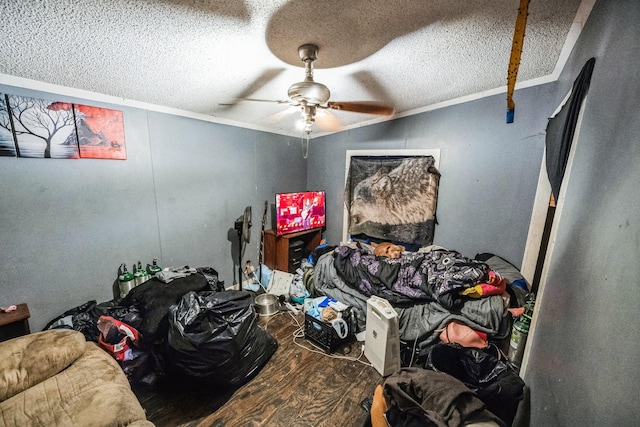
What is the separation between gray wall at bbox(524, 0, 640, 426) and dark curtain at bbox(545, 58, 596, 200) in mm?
86

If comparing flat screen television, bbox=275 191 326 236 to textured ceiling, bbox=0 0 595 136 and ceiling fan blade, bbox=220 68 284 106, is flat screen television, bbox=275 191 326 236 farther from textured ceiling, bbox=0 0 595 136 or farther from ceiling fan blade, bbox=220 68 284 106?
textured ceiling, bbox=0 0 595 136

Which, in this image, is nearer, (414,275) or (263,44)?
(263,44)

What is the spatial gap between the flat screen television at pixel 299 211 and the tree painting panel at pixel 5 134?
216cm

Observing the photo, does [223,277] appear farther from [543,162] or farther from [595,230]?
[543,162]

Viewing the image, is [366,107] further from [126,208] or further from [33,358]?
[33,358]

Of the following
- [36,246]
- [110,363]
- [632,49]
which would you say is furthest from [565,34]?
[36,246]

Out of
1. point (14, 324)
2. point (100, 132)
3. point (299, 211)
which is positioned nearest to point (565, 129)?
point (299, 211)

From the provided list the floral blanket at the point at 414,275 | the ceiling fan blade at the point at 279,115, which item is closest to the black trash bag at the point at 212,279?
the floral blanket at the point at 414,275

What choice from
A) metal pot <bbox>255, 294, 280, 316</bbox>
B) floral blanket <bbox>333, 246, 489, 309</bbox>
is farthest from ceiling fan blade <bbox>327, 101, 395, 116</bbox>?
metal pot <bbox>255, 294, 280, 316</bbox>

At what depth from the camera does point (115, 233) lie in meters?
2.15

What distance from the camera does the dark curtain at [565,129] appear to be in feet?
3.66

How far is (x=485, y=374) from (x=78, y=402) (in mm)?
2271

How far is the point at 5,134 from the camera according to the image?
1.61 m

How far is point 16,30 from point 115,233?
153cm
